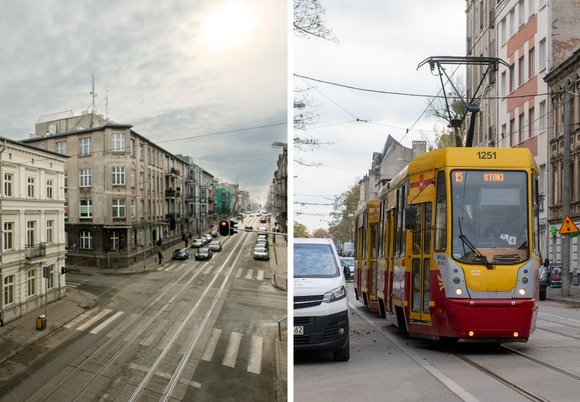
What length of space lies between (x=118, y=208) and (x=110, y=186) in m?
0.06

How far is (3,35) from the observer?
73.3 inches

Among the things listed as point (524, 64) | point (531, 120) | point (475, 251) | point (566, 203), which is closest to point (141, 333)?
point (475, 251)

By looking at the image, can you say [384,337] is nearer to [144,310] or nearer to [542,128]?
[144,310]

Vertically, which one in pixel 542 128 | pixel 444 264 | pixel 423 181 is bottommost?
pixel 444 264

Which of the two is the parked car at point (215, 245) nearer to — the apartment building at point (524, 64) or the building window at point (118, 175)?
the building window at point (118, 175)

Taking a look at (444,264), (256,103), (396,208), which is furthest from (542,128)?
(256,103)

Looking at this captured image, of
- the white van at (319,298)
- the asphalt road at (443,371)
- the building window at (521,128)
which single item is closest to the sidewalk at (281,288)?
the asphalt road at (443,371)

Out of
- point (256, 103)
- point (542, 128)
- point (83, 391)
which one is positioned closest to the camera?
point (83, 391)

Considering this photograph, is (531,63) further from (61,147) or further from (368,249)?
(61,147)

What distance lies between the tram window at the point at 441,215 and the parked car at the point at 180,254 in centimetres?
372

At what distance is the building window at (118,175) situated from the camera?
6.59ft

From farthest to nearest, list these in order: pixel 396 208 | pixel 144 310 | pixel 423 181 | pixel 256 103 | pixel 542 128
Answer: pixel 542 128
pixel 396 208
pixel 423 181
pixel 256 103
pixel 144 310

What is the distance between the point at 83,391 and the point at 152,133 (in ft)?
2.14

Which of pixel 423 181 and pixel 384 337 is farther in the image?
pixel 384 337
